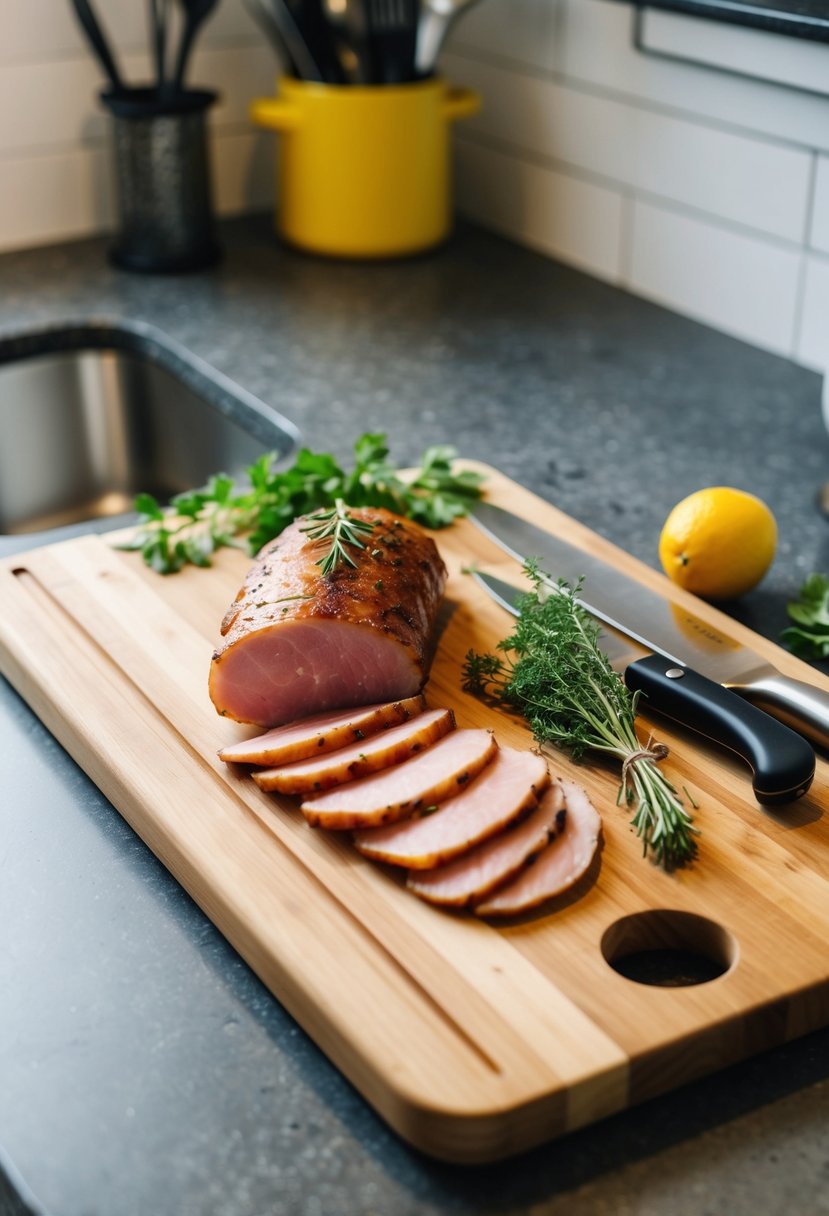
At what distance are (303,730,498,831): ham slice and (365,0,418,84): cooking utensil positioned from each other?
1.33 m

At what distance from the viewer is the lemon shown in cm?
122

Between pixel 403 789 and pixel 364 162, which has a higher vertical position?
pixel 364 162

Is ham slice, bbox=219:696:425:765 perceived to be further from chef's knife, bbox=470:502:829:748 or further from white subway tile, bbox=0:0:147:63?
white subway tile, bbox=0:0:147:63

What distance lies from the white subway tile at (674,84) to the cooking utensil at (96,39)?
2.17ft

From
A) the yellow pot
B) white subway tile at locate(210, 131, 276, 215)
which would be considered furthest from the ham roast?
white subway tile at locate(210, 131, 276, 215)

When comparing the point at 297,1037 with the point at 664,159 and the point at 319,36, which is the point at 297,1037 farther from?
the point at 319,36

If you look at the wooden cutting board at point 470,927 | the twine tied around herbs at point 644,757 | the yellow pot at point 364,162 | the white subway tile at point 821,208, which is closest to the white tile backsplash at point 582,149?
the white subway tile at point 821,208

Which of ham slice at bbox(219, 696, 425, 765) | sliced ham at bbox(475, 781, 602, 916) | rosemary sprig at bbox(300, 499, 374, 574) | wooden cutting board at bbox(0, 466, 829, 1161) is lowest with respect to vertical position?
wooden cutting board at bbox(0, 466, 829, 1161)

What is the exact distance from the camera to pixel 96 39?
1.94 metres

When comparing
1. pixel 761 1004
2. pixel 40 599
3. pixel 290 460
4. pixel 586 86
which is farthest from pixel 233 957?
pixel 586 86

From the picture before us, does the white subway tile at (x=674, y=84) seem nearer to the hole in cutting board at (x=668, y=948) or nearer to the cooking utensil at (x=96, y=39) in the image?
the cooking utensil at (x=96, y=39)

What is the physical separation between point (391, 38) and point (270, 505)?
955mm

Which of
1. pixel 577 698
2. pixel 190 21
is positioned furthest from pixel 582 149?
pixel 577 698

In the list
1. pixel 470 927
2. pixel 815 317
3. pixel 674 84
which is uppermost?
pixel 674 84
